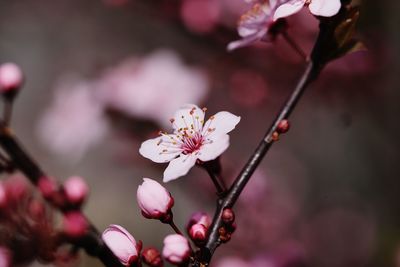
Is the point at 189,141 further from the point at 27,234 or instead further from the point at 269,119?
the point at 269,119

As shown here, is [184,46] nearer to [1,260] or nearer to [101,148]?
[101,148]

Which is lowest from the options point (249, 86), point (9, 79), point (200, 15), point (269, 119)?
point (269, 119)

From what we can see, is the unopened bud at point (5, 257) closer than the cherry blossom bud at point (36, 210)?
Yes

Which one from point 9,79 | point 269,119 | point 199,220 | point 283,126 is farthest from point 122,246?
point 269,119

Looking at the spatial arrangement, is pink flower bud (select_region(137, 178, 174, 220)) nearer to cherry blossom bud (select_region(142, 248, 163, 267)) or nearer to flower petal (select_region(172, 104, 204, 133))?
cherry blossom bud (select_region(142, 248, 163, 267))

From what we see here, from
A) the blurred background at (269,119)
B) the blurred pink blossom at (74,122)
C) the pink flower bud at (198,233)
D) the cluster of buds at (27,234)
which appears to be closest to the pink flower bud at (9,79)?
the cluster of buds at (27,234)

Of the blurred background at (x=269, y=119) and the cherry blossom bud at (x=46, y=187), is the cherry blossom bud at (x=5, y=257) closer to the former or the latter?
the cherry blossom bud at (x=46, y=187)
